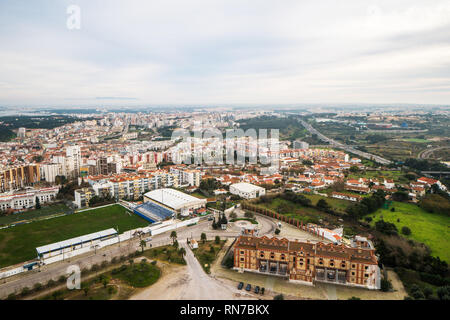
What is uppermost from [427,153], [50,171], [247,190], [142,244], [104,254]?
[427,153]

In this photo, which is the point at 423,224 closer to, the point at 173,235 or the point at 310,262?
the point at 310,262

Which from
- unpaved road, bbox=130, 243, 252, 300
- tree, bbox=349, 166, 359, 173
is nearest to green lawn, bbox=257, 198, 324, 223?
unpaved road, bbox=130, 243, 252, 300

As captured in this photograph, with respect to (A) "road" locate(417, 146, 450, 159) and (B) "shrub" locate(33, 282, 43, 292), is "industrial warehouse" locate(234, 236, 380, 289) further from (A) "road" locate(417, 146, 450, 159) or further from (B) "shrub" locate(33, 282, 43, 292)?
(A) "road" locate(417, 146, 450, 159)

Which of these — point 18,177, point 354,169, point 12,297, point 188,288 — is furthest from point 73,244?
point 354,169

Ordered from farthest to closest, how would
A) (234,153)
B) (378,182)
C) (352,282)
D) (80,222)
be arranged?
1. (234,153)
2. (378,182)
3. (80,222)
4. (352,282)

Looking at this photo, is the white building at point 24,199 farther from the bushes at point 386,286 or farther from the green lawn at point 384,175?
the green lawn at point 384,175

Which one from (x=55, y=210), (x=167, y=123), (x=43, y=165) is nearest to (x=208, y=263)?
(x=55, y=210)
